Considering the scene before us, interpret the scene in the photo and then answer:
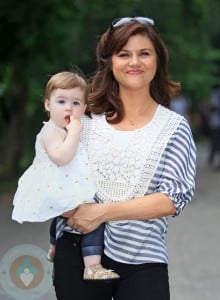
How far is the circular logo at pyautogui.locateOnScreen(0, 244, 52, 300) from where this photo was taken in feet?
12.3

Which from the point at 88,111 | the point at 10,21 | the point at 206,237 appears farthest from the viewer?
the point at 10,21

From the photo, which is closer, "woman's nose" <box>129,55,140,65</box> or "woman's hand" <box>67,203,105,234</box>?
"woman's hand" <box>67,203,105,234</box>

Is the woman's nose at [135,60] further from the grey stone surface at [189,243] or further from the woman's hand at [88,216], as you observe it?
the grey stone surface at [189,243]

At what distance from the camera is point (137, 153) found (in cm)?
327

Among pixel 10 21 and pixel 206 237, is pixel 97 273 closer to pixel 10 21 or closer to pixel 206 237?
pixel 206 237

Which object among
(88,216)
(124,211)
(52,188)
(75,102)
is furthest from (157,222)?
(75,102)

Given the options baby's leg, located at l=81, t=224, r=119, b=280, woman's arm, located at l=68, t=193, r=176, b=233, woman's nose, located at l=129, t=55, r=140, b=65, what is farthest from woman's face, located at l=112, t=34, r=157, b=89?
baby's leg, located at l=81, t=224, r=119, b=280

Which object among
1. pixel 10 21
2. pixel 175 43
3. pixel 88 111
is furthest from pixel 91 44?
pixel 88 111

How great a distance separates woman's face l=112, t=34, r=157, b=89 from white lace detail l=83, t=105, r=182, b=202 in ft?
0.65

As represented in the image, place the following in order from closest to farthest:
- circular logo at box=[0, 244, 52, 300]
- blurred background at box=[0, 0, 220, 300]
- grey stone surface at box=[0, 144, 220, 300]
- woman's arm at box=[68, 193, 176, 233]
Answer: woman's arm at box=[68, 193, 176, 233] → circular logo at box=[0, 244, 52, 300] → grey stone surface at box=[0, 144, 220, 300] → blurred background at box=[0, 0, 220, 300]

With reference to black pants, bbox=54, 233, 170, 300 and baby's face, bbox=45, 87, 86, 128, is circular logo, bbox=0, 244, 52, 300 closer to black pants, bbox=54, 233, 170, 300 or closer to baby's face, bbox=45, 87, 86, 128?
black pants, bbox=54, 233, 170, 300

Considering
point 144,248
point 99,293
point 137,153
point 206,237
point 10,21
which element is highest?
point 10,21

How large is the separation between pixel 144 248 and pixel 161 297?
211 millimetres

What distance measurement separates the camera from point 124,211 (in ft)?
10.4
